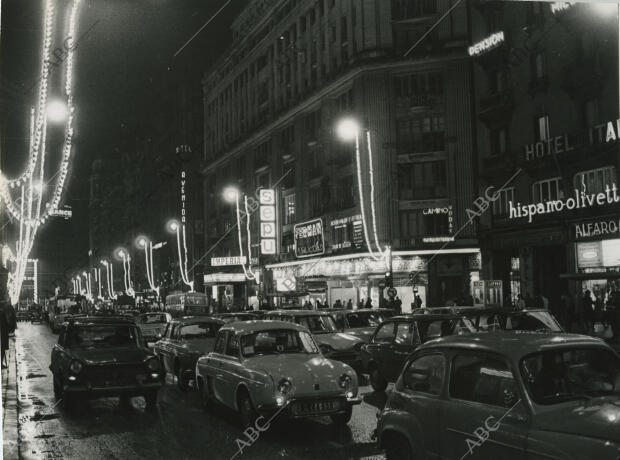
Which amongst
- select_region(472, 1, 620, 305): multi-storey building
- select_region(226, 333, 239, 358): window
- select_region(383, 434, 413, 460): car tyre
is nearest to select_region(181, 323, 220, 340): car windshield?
select_region(226, 333, 239, 358): window

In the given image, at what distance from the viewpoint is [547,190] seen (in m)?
31.0

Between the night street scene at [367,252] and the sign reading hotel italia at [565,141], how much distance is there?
109 millimetres

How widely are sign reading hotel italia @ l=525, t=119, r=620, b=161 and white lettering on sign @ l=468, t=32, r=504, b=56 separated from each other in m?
6.19

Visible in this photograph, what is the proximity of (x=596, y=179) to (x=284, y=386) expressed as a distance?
22139 millimetres

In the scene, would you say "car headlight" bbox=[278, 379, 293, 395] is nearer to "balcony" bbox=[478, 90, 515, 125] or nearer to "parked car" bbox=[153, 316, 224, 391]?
"parked car" bbox=[153, 316, 224, 391]

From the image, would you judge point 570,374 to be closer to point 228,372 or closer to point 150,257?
point 228,372

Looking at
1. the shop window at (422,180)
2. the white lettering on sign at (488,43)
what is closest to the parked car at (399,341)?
the white lettering on sign at (488,43)

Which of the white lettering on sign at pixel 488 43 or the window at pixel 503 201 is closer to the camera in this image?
the window at pixel 503 201


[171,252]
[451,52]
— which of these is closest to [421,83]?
[451,52]

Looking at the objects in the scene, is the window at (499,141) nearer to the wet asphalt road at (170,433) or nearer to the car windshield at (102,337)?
the wet asphalt road at (170,433)

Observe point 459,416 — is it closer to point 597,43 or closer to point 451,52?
point 597,43

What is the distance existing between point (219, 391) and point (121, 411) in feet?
7.79

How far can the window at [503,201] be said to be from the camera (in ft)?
110

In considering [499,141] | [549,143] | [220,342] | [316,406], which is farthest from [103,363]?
[499,141]
